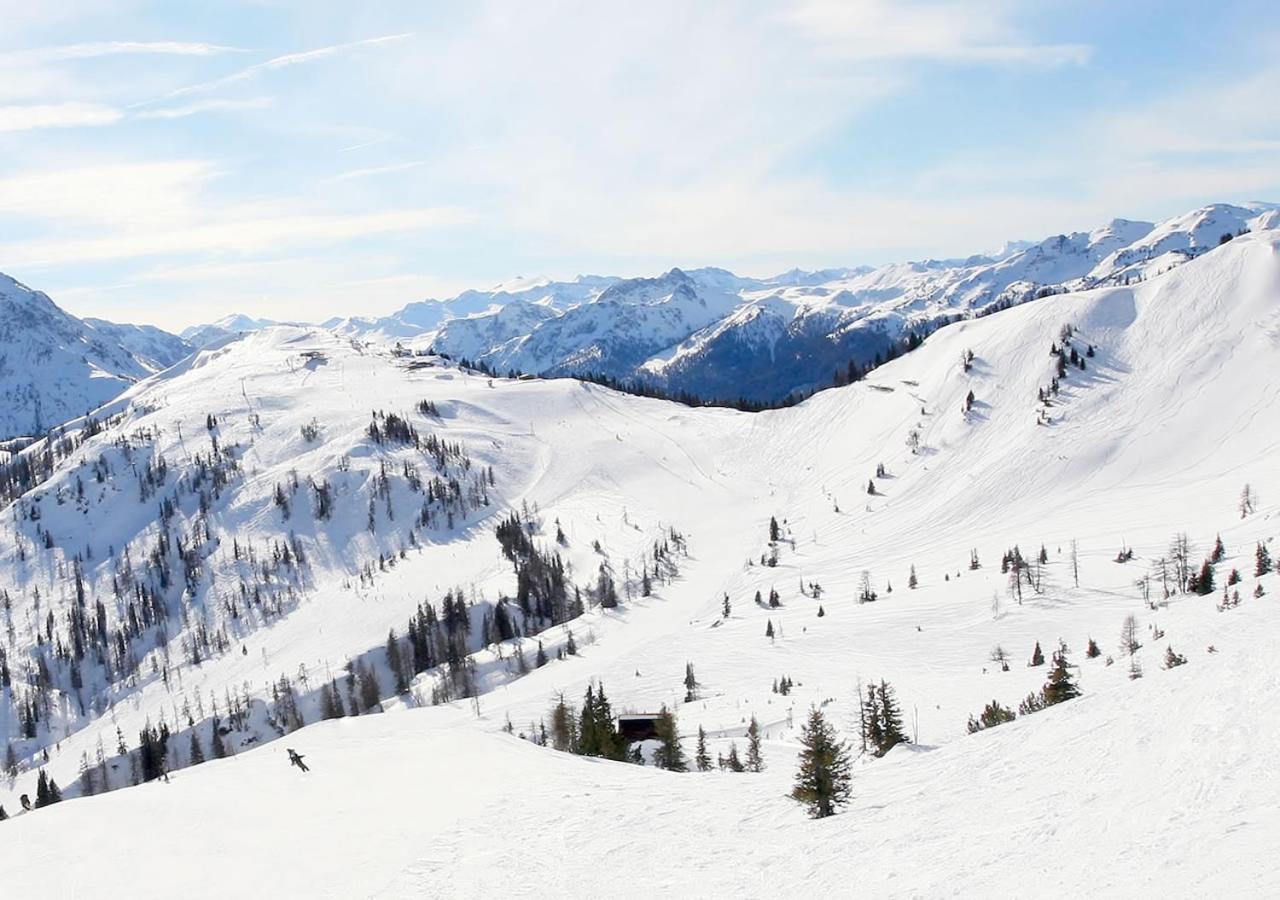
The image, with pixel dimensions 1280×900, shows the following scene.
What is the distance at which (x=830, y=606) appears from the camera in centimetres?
12925

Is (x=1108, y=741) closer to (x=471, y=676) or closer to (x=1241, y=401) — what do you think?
(x=471, y=676)

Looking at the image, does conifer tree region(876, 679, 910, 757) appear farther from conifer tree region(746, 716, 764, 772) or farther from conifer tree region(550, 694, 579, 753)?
conifer tree region(550, 694, 579, 753)

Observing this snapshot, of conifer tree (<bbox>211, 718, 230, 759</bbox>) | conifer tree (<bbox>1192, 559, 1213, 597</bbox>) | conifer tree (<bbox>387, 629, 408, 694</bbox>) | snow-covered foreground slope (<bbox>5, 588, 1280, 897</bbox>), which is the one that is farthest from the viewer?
conifer tree (<bbox>387, 629, 408, 694</bbox>)

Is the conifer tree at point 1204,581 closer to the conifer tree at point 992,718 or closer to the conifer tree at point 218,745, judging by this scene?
the conifer tree at point 992,718

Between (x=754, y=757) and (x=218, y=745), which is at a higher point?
(x=754, y=757)

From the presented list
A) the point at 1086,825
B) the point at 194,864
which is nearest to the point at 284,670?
the point at 194,864

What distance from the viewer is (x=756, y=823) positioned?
30.6 metres

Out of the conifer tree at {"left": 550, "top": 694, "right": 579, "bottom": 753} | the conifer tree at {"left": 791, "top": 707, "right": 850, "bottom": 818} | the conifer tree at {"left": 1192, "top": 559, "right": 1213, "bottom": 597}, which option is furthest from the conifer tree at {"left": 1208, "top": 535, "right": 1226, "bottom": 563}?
the conifer tree at {"left": 791, "top": 707, "right": 850, "bottom": 818}

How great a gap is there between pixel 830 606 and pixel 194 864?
10845 cm

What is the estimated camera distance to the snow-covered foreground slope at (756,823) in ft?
63.5

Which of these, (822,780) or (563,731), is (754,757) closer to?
(563,731)

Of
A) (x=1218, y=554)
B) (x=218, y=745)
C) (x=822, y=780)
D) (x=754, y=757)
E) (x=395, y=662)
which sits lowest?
(x=218, y=745)

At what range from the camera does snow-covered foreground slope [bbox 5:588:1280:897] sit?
1936 cm

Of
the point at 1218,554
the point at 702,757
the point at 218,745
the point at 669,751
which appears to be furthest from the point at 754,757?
the point at 218,745
